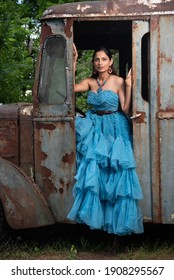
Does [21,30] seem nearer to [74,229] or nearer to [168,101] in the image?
[74,229]

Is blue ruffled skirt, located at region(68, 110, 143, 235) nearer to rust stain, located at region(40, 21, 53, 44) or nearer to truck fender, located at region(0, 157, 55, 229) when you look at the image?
truck fender, located at region(0, 157, 55, 229)

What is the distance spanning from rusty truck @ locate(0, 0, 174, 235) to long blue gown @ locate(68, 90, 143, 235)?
12 centimetres

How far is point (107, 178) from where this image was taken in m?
5.55

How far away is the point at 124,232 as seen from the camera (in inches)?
213

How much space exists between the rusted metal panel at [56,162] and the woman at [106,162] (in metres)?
0.09

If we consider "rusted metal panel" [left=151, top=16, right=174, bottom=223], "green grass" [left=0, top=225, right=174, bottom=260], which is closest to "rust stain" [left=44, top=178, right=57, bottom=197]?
"green grass" [left=0, top=225, right=174, bottom=260]

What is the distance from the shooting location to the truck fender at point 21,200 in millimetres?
5555

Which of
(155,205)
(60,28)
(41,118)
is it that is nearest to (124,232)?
(155,205)

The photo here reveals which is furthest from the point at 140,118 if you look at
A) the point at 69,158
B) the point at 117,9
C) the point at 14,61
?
the point at 14,61

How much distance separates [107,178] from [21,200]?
2.73 feet

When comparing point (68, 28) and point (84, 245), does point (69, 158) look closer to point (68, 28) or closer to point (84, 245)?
point (84, 245)

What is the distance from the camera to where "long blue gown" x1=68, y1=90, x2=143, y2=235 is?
17.7ft

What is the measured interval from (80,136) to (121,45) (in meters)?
1.66

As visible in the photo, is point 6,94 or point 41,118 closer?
point 41,118
